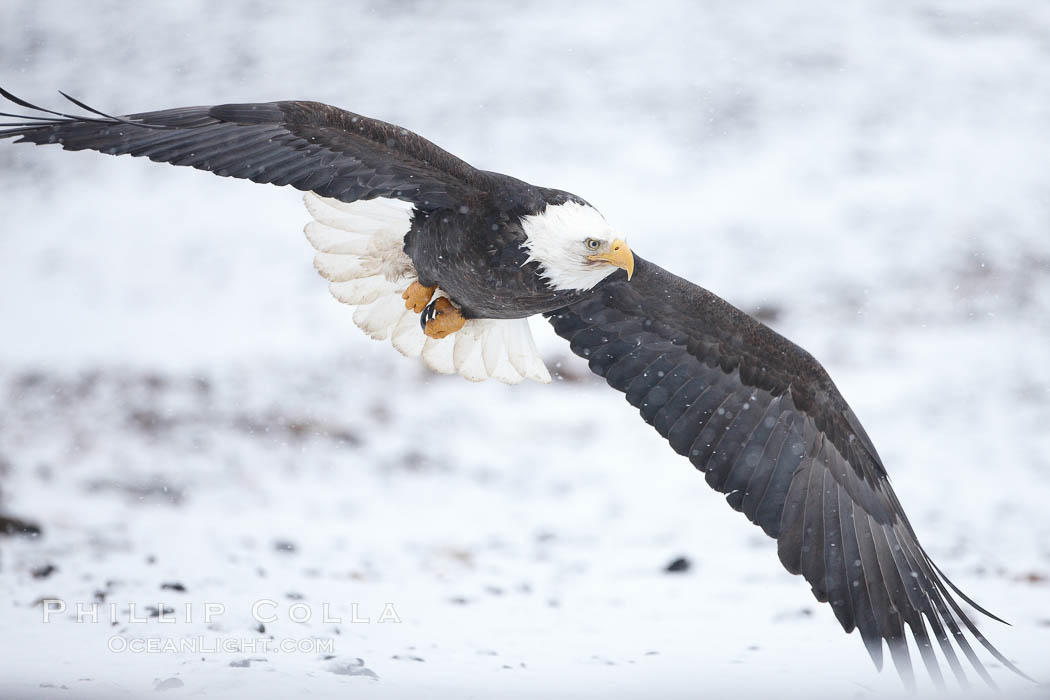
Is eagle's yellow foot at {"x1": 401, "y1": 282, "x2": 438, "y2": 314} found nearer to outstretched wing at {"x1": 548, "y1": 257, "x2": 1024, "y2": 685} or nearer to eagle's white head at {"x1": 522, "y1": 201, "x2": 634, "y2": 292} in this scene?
outstretched wing at {"x1": 548, "y1": 257, "x2": 1024, "y2": 685}

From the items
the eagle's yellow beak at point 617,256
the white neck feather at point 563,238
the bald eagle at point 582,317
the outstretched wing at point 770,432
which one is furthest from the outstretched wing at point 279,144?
the outstretched wing at point 770,432

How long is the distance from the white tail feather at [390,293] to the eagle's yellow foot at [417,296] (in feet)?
0.16

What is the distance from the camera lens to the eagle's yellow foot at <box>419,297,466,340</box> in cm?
405

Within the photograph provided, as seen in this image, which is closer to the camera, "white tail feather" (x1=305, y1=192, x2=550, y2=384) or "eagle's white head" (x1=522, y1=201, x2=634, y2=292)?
"eagle's white head" (x1=522, y1=201, x2=634, y2=292)

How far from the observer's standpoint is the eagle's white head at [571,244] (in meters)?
3.24

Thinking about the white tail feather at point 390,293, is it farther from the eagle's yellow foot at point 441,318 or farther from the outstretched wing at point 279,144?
the outstretched wing at point 279,144

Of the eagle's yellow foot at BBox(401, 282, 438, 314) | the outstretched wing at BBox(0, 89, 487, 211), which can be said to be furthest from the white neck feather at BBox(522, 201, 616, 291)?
the eagle's yellow foot at BBox(401, 282, 438, 314)

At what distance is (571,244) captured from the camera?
324 cm

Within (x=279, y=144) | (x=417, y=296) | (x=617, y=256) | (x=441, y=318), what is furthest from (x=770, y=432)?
(x=279, y=144)

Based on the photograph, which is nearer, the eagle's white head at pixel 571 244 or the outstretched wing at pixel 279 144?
the outstretched wing at pixel 279 144

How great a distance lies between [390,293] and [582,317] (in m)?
0.78

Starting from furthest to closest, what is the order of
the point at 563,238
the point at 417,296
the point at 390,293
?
the point at 390,293
the point at 417,296
the point at 563,238

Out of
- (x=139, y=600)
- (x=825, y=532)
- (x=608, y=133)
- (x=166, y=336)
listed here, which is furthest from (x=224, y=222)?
(x=825, y=532)

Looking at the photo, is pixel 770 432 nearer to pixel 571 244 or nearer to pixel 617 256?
pixel 617 256
